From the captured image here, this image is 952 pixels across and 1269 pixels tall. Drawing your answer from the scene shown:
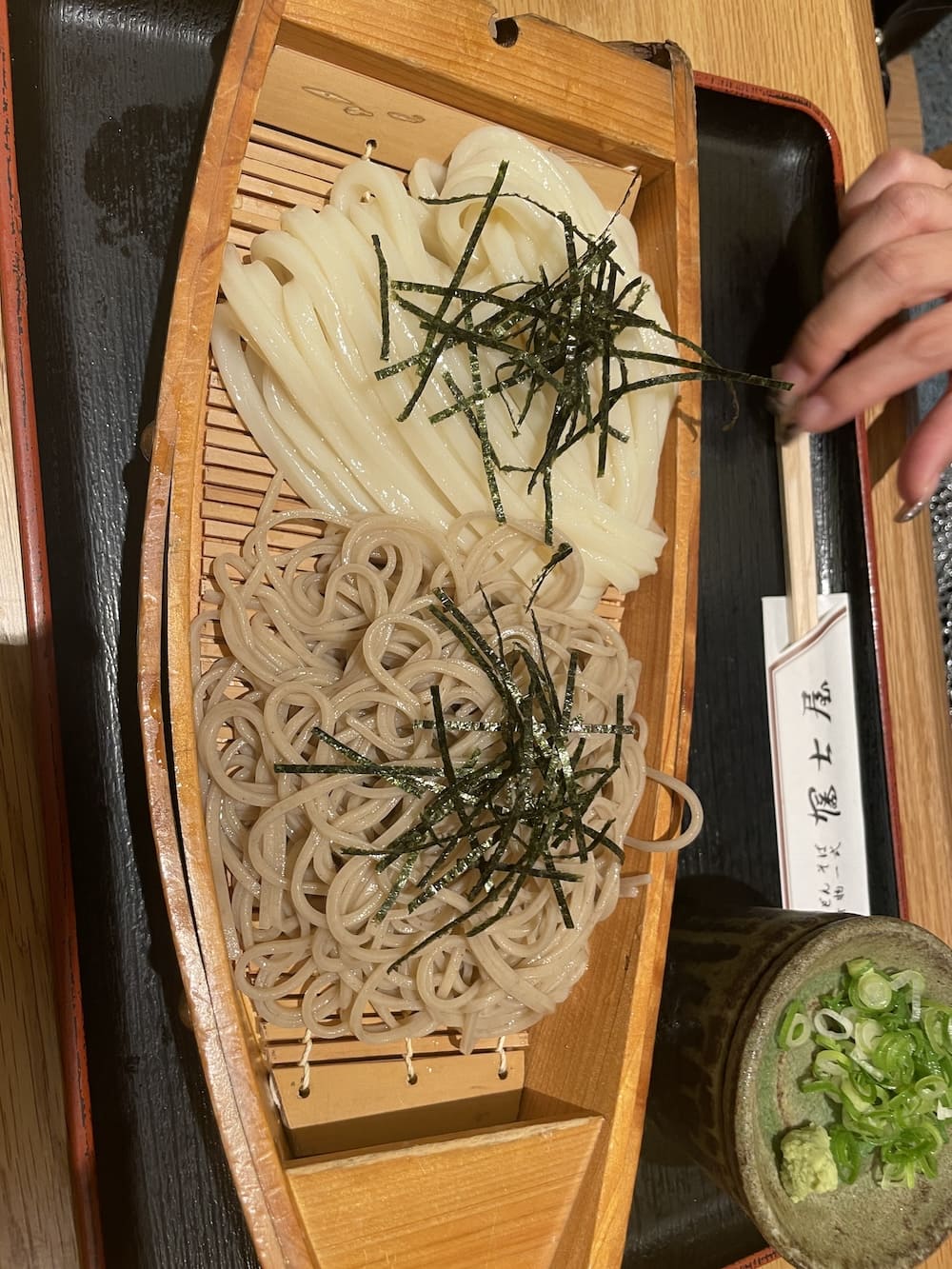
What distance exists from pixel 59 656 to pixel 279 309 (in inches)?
25.8

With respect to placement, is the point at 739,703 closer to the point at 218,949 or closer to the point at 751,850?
the point at 751,850

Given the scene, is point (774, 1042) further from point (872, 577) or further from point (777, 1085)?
point (872, 577)

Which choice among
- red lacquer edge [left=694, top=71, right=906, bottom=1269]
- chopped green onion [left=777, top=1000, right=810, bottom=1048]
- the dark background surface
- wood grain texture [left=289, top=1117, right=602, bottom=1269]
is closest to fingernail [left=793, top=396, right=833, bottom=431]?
red lacquer edge [left=694, top=71, right=906, bottom=1269]

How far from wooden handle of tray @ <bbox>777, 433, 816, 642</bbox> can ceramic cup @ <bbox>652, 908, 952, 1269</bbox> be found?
2.33 feet

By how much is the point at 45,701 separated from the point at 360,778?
0.49 meters

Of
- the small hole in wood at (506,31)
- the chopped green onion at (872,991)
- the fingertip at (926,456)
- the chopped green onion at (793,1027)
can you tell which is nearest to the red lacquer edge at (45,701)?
the small hole in wood at (506,31)

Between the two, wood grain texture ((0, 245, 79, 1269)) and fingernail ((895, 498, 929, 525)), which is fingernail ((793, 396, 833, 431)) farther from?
wood grain texture ((0, 245, 79, 1269))

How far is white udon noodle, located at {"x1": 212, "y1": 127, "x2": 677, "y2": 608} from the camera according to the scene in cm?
141

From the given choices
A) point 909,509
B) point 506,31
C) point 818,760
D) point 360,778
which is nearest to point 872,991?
point 818,760

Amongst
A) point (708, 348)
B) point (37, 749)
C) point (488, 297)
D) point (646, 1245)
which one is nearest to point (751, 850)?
point (646, 1245)

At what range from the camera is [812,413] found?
193 cm

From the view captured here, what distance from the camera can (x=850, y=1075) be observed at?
144 centimetres

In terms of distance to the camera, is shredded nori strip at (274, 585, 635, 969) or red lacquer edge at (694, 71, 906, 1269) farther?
red lacquer edge at (694, 71, 906, 1269)

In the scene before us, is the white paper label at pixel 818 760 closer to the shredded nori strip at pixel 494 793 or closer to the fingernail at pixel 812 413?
the fingernail at pixel 812 413
